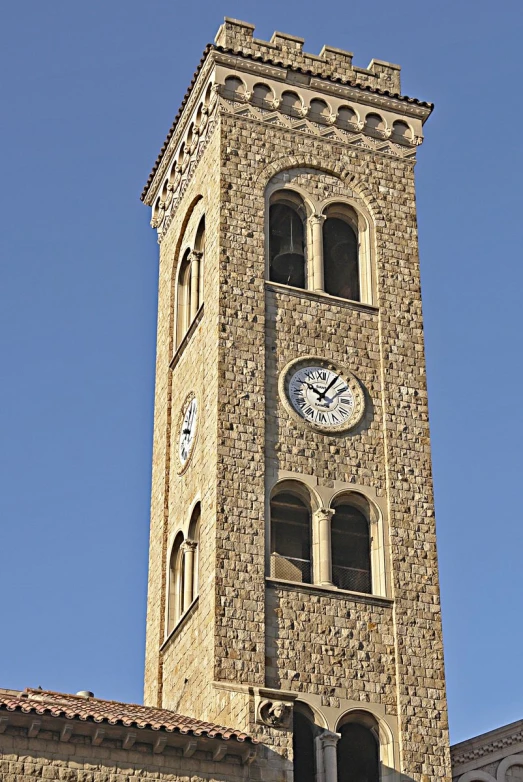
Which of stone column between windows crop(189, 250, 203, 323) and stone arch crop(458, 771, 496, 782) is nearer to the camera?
stone arch crop(458, 771, 496, 782)

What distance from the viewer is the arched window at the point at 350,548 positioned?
96.4ft

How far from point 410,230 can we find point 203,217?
180 inches

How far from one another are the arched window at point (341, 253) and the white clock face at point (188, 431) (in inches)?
151

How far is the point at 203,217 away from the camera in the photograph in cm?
3400

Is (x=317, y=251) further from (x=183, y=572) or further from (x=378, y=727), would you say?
(x=378, y=727)

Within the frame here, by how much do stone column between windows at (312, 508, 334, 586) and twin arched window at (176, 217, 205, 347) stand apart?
5963 mm

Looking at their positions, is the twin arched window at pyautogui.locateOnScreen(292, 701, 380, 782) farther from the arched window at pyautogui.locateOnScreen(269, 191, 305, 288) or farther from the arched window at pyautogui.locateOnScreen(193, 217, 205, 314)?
the arched window at pyautogui.locateOnScreen(193, 217, 205, 314)

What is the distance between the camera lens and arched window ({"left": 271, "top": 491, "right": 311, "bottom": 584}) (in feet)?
94.9

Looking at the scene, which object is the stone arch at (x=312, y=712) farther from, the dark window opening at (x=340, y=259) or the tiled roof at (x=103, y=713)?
the dark window opening at (x=340, y=259)

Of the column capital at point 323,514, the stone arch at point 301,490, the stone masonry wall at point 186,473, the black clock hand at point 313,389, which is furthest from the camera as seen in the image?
the black clock hand at point 313,389

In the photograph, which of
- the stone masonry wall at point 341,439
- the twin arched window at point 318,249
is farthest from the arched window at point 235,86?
the twin arched window at point 318,249

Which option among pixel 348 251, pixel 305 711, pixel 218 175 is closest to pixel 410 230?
pixel 348 251

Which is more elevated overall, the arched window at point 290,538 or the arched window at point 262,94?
the arched window at point 262,94

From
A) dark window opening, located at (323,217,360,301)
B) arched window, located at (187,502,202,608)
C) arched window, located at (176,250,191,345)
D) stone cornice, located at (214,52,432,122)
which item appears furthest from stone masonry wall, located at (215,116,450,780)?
arched window, located at (176,250,191,345)
